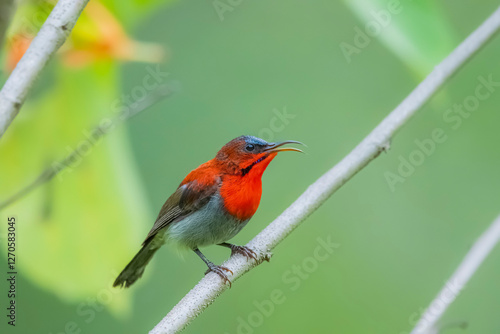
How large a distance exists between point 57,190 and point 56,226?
14cm

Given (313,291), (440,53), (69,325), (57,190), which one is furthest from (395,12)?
(313,291)

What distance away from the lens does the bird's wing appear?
11.7ft

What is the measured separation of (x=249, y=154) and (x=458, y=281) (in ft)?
4.92

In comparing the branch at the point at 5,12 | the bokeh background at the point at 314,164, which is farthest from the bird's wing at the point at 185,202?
the branch at the point at 5,12

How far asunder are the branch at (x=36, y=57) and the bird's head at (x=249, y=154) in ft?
5.60

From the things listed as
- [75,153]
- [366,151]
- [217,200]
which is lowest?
[75,153]

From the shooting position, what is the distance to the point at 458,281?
2.34 m

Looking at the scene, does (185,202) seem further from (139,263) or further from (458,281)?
(458,281)

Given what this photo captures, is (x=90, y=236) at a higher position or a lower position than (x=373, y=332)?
lower

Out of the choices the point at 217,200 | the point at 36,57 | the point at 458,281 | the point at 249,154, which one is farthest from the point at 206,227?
the point at 36,57

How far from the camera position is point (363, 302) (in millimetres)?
4801

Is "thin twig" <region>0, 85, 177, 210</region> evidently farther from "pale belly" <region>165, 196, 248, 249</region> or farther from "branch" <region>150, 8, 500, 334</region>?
"pale belly" <region>165, 196, 248, 249</region>

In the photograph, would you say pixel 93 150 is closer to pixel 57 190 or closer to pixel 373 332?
pixel 57 190

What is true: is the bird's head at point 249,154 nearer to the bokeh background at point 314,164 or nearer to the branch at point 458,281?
the bokeh background at point 314,164
